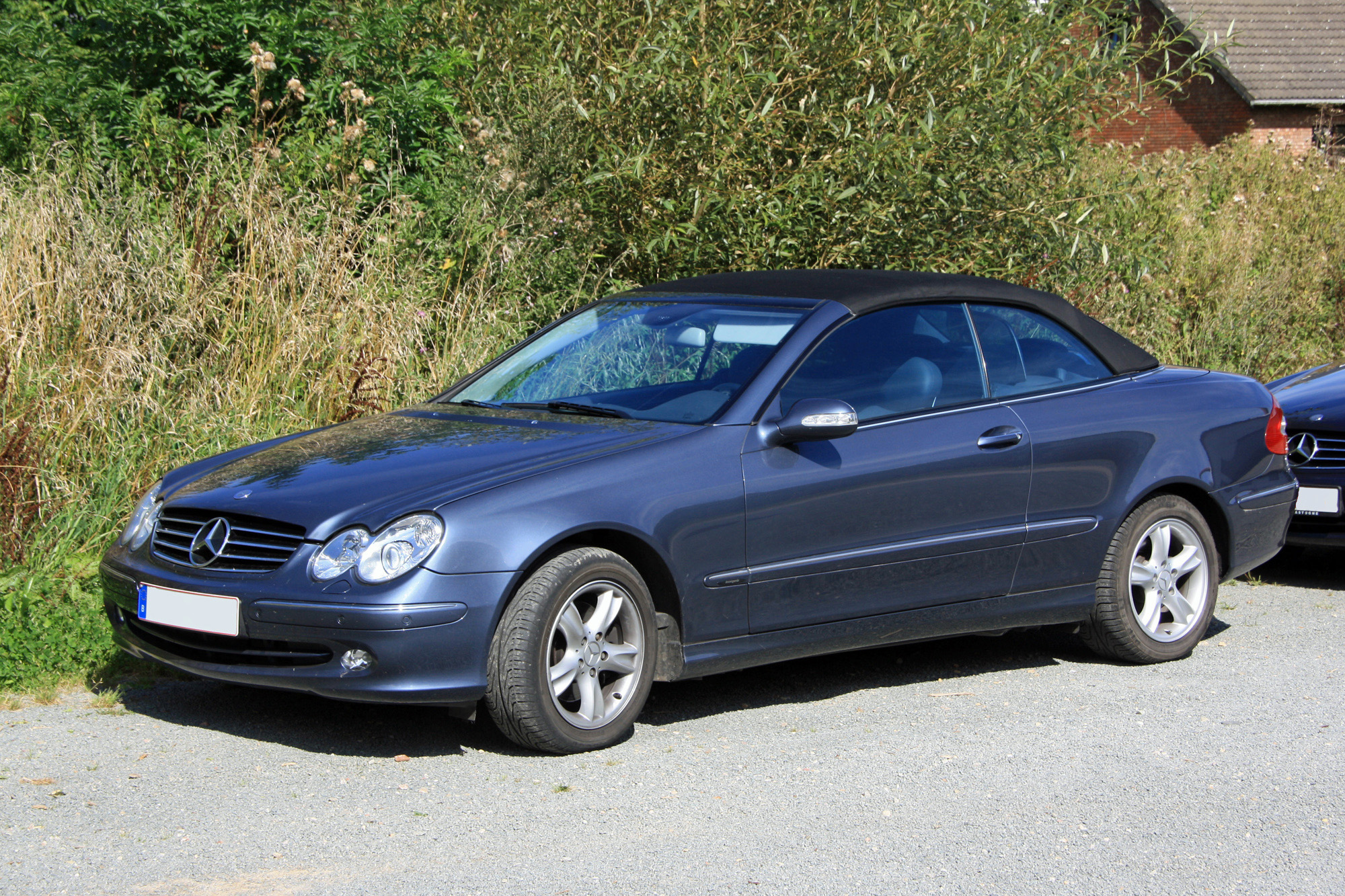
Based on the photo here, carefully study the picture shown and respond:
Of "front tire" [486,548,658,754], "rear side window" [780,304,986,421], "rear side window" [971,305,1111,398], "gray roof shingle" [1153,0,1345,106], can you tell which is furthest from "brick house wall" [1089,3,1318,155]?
"front tire" [486,548,658,754]

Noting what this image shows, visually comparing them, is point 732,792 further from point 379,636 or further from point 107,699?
point 107,699

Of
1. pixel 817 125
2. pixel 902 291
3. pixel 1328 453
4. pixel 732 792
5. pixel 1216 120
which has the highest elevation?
pixel 1216 120

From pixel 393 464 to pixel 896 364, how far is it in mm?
2001

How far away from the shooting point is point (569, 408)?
5633mm

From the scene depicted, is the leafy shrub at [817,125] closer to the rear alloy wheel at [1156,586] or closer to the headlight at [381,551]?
the rear alloy wheel at [1156,586]

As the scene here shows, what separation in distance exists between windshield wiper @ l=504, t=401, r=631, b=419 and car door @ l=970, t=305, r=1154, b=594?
156 centimetres

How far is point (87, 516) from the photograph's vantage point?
669cm

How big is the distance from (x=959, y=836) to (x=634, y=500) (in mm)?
1506

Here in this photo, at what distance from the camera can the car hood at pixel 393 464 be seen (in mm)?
4598

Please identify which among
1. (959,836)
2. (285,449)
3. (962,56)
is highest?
(962,56)

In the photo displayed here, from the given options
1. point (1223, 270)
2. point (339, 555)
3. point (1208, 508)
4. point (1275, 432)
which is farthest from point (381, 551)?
point (1223, 270)

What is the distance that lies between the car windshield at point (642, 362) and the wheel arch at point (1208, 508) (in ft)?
6.34

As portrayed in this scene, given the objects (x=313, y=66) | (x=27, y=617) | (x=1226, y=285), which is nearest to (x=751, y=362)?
(x=27, y=617)

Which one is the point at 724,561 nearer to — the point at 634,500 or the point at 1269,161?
the point at 634,500
